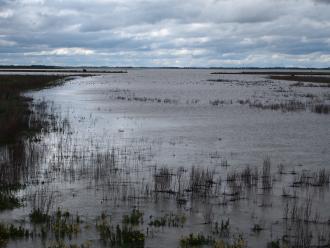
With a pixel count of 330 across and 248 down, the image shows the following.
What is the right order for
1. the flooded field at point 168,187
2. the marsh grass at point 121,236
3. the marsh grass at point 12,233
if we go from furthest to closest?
the flooded field at point 168,187 < the marsh grass at point 12,233 < the marsh grass at point 121,236

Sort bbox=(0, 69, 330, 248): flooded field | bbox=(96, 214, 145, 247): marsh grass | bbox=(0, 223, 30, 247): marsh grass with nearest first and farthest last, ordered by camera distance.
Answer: bbox=(96, 214, 145, 247): marsh grass
bbox=(0, 223, 30, 247): marsh grass
bbox=(0, 69, 330, 248): flooded field

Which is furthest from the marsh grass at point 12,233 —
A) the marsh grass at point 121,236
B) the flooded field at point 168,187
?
the marsh grass at point 121,236

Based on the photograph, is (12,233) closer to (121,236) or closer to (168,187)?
(121,236)

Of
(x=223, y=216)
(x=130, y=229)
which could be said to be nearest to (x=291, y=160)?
(x=223, y=216)

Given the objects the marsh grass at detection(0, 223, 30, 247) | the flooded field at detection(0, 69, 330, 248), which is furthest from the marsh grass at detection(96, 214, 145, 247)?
the marsh grass at detection(0, 223, 30, 247)

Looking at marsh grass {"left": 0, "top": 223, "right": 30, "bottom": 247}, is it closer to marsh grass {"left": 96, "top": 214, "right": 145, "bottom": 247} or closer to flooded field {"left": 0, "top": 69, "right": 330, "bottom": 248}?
flooded field {"left": 0, "top": 69, "right": 330, "bottom": 248}

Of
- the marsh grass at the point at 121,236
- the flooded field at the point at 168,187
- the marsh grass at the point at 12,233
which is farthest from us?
the flooded field at the point at 168,187

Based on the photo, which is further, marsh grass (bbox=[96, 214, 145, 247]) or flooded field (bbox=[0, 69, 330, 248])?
flooded field (bbox=[0, 69, 330, 248])

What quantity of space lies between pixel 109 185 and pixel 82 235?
454 cm

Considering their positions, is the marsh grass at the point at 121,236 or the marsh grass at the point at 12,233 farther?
the marsh grass at the point at 12,233

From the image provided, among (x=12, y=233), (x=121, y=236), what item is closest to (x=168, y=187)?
(x=121, y=236)

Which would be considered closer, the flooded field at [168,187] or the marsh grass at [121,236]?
the marsh grass at [121,236]

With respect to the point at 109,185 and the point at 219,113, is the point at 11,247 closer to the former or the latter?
the point at 109,185

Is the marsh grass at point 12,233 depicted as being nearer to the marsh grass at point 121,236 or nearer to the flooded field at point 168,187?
the flooded field at point 168,187
